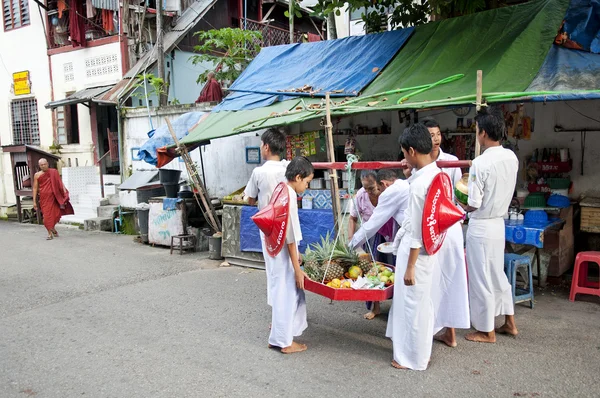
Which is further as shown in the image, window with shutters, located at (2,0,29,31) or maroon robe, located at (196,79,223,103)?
window with shutters, located at (2,0,29,31)

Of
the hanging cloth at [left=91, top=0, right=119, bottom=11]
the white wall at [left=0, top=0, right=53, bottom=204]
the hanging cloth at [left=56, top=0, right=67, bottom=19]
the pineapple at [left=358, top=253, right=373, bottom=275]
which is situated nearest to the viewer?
the pineapple at [left=358, top=253, right=373, bottom=275]

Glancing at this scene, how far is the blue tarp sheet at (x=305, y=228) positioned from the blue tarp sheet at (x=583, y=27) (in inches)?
140

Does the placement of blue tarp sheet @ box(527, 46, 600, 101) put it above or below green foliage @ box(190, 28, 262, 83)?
below

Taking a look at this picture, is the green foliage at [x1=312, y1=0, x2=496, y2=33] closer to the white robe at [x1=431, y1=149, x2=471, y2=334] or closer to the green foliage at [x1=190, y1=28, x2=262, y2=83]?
the white robe at [x1=431, y1=149, x2=471, y2=334]

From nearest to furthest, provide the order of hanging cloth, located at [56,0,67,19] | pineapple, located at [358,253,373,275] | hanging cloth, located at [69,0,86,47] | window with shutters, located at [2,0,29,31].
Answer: pineapple, located at [358,253,373,275], hanging cloth, located at [69,0,86,47], hanging cloth, located at [56,0,67,19], window with shutters, located at [2,0,29,31]

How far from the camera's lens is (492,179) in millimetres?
4352

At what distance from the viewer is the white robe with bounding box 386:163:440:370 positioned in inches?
149

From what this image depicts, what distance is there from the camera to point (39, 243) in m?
11.0

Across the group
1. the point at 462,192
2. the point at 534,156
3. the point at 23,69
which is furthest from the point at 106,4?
the point at 462,192

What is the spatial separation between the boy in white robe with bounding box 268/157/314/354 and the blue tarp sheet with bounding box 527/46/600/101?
2601mm

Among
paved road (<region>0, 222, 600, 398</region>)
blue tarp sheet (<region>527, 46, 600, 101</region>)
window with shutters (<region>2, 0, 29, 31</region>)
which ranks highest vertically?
window with shutters (<region>2, 0, 29, 31</region>)

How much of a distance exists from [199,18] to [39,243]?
24.2ft

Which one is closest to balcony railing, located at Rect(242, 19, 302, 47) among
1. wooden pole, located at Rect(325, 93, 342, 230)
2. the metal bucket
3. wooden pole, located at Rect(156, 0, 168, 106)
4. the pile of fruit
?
wooden pole, located at Rect(156, 0, 168, 106)

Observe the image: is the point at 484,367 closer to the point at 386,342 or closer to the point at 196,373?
the point at 386,342
